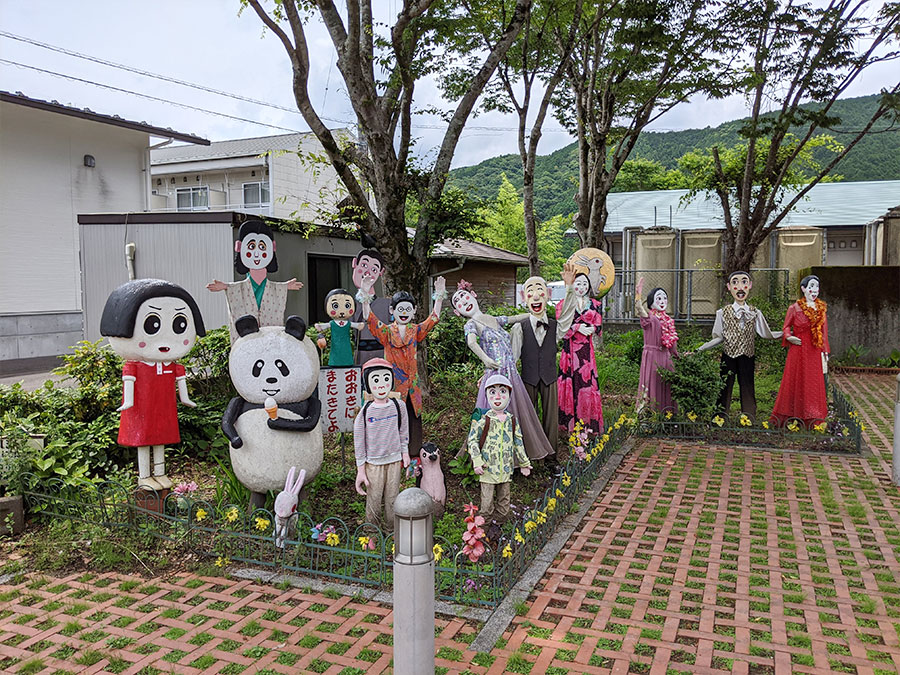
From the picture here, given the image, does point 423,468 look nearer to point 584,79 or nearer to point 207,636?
point 207,636

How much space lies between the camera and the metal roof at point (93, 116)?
15.3 meters

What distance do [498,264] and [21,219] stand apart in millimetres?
13852

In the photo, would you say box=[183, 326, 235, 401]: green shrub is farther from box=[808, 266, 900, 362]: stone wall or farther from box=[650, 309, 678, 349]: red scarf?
box=[808, 266, 900, 362]: stone wall

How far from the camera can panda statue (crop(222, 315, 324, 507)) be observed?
200 inches

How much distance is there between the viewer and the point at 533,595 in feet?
14.3

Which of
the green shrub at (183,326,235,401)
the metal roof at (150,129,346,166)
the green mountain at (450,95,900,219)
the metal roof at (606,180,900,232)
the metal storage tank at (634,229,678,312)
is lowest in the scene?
the green shrub at (183,326,235,401)

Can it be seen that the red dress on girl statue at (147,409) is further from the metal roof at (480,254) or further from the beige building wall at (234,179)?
the beige building wall at (234,179)

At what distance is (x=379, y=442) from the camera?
503 centimetres

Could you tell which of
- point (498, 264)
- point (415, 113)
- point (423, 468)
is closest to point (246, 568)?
point (423, 468)

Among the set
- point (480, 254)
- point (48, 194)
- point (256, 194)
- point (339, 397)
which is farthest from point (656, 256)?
point (48, 194)

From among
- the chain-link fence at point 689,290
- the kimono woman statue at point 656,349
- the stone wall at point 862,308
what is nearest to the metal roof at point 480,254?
the chain-link fence at point 689,290

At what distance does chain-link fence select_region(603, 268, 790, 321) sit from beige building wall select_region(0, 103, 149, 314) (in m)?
14.2

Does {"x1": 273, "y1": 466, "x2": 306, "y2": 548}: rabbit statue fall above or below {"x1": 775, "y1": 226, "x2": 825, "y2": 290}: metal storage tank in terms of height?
below

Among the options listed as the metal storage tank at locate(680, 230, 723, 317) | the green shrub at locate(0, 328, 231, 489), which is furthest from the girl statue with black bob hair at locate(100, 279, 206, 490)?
the metal storage tank at locate(680, 230, 723, 317)
